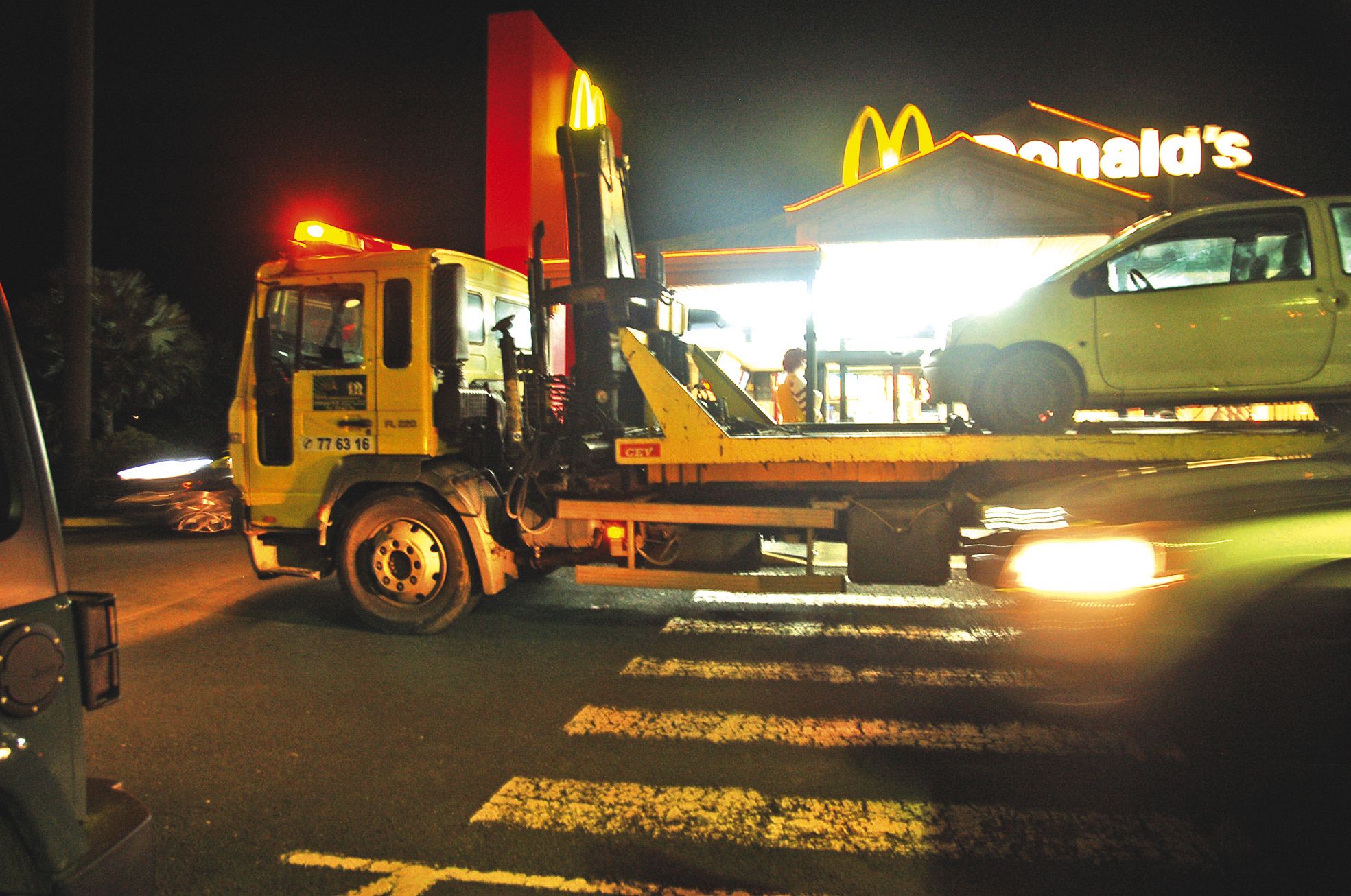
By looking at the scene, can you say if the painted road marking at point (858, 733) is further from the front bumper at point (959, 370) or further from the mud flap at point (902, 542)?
the front bumper at point (959, 370)

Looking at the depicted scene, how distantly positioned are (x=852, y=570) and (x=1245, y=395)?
296 centimetres

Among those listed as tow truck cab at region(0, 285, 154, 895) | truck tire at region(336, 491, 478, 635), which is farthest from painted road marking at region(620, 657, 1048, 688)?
tow truck cab at region(0, 285, 154, 895)

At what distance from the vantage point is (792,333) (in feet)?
58.2

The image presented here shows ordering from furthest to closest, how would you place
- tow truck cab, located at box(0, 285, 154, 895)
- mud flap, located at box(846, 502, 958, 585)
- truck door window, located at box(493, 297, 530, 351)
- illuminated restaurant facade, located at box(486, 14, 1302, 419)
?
illuminated restaurant facade, located at box(486, 14, 1302, 419) < truck door window, located at box(493, 297, 530, 351) < mud flap, located at box(846, 502, 958, 585) < tow truck cab, located at box(0, 285, 154, 895)

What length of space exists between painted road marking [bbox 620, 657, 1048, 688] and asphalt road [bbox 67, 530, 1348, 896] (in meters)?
0.02

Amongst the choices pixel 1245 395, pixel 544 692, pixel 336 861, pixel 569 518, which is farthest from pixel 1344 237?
pixel 336 861

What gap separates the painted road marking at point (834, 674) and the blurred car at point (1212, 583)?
1.57ft

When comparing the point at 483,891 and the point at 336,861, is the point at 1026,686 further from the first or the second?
the point at 336,861

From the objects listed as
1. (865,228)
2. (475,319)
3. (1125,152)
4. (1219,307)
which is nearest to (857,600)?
(1219,307)

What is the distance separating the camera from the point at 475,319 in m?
6.08

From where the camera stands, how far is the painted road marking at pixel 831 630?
5.62 meters

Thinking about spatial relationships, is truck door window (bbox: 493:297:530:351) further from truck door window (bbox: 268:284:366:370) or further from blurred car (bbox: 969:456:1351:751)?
blurred car (bbox: 969:456:1351:751)

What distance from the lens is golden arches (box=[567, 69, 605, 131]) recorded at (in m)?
16.7

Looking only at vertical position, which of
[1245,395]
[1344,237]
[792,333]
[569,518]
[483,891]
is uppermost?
[792,333]
